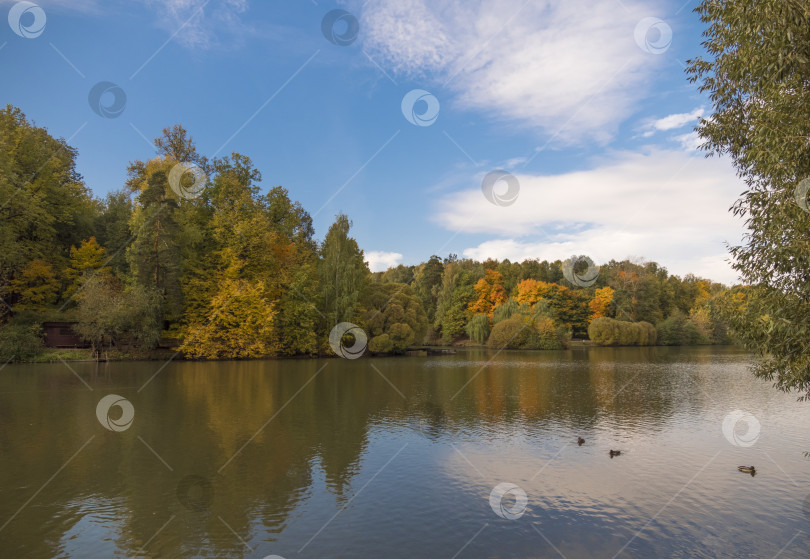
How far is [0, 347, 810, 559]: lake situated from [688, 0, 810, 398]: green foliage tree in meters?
3.87

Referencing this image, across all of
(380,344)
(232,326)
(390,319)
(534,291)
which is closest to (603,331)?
(534,291)

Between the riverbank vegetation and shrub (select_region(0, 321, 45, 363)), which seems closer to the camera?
shrub (select_region(0, 321, 45, 363))

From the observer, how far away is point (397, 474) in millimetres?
12844

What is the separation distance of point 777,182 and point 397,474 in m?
10.9

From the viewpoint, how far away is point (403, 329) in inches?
2060

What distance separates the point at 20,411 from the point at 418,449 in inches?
657

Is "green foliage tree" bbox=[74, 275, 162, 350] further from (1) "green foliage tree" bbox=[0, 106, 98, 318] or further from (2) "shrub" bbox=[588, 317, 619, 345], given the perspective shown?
(2) "shrub" bbox=[588, 317, 619, 345]

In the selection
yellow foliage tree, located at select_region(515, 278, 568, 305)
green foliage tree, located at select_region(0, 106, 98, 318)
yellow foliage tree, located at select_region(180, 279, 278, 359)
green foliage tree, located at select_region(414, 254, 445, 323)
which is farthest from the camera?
green foliage tree, located at select_region(414, 254, 445, 323)

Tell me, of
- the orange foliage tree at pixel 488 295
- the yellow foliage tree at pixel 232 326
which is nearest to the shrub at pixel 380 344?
the yellow foliage tree at pixel 232 326

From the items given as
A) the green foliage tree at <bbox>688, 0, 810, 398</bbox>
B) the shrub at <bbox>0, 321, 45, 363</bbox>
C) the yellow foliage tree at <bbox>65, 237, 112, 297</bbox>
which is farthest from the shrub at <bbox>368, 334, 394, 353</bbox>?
→ the green foliage tree at <bbox>688, 0, 810, 398</bbox>

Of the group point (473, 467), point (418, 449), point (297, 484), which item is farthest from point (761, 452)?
point (297, 484)

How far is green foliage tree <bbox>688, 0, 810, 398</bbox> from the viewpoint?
8.96 m

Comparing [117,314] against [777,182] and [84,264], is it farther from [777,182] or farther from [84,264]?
[777,182]

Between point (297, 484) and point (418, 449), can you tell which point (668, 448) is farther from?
point (297, 484)
